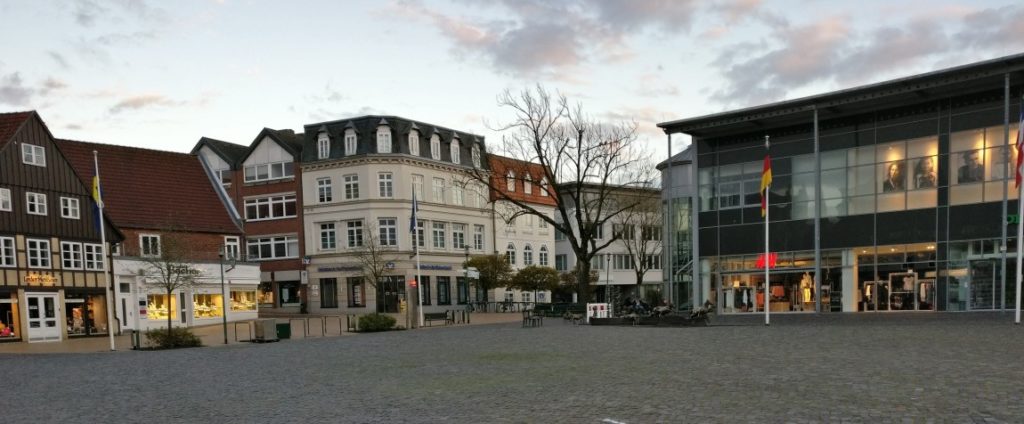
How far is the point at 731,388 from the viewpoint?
12.7 m

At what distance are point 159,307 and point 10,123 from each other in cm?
1383

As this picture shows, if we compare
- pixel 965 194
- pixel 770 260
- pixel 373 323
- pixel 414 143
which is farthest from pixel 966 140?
pixel 414 143

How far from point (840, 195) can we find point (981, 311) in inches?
303

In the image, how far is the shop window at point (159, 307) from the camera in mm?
46125

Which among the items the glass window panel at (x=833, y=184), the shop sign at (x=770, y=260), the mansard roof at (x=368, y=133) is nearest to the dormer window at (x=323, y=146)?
the mansard roof at (x=368, y=133)

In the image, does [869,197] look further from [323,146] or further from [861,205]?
[323,146]

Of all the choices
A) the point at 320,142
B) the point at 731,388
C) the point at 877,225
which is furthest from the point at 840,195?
the point at 320,142

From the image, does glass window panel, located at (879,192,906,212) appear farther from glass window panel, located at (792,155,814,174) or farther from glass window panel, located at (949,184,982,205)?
glass window panel, located at (792,155,814,174)

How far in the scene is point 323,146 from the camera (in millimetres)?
61375

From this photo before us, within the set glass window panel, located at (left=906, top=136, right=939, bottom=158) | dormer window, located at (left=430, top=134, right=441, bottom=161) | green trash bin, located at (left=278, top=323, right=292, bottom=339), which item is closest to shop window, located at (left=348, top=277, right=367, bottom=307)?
dormer window, located at (left=430, top=134, right=441, bottom=161)

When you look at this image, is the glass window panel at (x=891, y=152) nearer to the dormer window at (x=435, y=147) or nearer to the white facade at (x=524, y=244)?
the dormer window at (x=435, y=147)

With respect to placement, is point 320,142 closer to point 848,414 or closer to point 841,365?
point 841,365

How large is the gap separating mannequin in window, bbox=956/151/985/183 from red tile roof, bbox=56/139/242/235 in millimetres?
41525

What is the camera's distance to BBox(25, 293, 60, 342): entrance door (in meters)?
36.8
